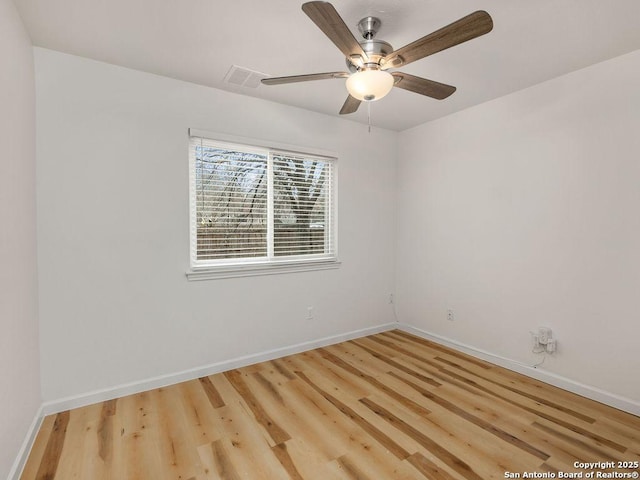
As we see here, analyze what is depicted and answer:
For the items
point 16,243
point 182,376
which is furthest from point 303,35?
point 182,376

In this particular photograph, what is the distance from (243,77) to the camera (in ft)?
8.60

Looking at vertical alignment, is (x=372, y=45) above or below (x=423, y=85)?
above

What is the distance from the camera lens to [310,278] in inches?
137

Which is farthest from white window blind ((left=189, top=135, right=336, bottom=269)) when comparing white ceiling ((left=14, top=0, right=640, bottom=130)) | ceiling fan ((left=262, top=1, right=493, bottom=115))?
ceiling fan ((left=262, top=1, right=493, bottom=115))

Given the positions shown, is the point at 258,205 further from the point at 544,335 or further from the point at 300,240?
the point at 544,335

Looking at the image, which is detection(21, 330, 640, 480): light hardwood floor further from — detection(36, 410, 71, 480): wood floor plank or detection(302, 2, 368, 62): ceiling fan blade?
detection(302, 2, 368, 62): ceiling fan blade

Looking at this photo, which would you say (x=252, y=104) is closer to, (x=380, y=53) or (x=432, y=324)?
(x=380, y=53)

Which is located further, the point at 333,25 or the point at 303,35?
the point at 303,35

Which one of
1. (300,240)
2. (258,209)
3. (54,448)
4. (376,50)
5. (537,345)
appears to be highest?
(376,50)

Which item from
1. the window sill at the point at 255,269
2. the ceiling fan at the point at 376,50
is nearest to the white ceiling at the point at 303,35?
the ceiling fan at the point at 376,50

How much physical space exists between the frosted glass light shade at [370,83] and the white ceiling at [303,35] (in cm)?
39

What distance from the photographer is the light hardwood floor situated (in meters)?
1.78

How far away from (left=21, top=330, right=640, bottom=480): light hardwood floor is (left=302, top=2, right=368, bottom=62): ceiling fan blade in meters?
2.23

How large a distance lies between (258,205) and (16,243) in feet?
5.83
